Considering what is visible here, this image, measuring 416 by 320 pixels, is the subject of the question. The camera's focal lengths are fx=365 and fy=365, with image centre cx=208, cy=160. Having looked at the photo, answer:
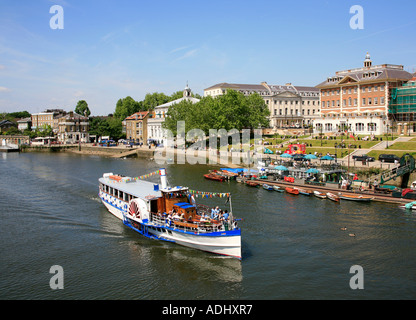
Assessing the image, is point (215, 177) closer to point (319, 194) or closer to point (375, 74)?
point (319, 194)

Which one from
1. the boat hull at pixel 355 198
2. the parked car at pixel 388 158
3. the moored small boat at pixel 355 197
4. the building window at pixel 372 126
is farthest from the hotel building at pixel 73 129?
the boat hull at pixel 355 198

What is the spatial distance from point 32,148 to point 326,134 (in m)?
126

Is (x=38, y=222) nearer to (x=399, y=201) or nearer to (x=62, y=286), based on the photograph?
(x=62, y=286)

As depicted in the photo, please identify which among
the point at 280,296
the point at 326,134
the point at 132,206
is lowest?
the point at 280,296

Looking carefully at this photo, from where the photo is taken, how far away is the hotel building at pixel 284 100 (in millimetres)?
149375

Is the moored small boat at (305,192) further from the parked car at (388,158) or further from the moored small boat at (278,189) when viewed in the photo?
the parked car at (388,158)

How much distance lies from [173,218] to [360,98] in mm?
82656

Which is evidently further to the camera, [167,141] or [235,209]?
[167,141]

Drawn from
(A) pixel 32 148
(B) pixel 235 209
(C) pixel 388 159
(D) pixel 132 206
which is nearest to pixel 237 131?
(C) pixel 388 159

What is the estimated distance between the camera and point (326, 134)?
101 meters

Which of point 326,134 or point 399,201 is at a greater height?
point 326,134

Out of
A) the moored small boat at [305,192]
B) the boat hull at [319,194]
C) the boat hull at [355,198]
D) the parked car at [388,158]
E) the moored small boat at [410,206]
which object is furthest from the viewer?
the parked car at [388,158]

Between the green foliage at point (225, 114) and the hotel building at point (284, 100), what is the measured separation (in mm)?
29252

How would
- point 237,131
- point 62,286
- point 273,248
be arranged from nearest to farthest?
1. point 62,286
2. point 273,248
3. point 237,131
